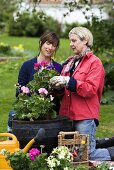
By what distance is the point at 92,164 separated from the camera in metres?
6.93

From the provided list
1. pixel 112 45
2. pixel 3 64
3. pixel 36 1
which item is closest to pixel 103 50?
pixel 112 45

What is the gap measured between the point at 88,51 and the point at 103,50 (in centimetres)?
829

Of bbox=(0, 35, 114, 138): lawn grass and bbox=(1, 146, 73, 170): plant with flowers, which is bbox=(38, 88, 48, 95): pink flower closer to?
bbox=(1, 146, 73, 170): plant with flowers

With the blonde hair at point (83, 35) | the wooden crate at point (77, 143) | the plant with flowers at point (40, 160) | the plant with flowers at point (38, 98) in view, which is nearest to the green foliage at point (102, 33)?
the blonde hair at point (83, 35)

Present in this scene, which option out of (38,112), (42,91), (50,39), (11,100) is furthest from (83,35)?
(11,100)

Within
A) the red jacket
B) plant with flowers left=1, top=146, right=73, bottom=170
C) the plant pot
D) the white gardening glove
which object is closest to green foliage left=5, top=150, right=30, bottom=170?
plant with flowers left=1, top=146, right=73, bottom=170

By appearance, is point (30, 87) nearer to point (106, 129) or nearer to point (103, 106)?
point (106, 129)

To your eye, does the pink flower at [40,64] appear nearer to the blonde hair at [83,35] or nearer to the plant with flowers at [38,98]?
the plant with flowers at [38,98]

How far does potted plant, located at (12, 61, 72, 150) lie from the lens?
6.84 metres

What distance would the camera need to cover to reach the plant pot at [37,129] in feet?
22.4

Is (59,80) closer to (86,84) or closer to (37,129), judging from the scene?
(86,84)

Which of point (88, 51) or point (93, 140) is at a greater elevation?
point (88, 51)

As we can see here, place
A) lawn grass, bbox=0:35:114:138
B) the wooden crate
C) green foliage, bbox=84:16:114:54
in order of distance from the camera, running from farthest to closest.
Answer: green foliage, bbox=84:16:114:54, lawn grass, bbox=0:35:114:138, the wooden crate

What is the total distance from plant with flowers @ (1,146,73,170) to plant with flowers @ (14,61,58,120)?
3.04ft
